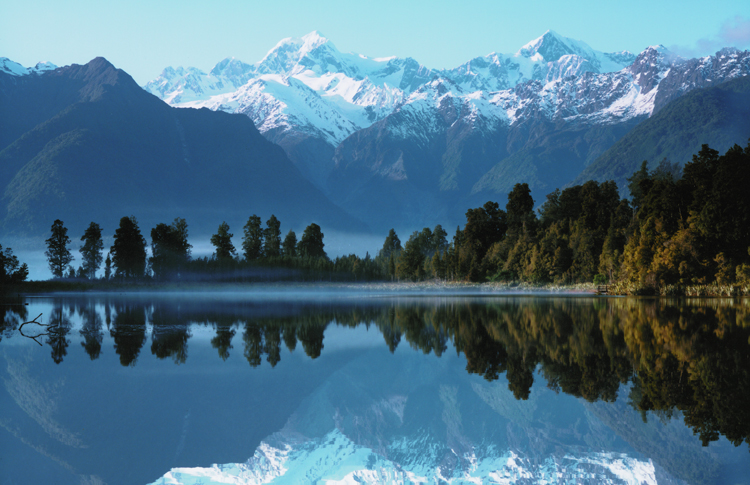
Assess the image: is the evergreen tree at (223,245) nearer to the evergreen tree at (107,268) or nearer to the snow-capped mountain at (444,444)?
the evergreen tree at (107,268)

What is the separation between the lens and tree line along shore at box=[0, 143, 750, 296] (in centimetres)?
5509

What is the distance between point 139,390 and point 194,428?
11.4ft

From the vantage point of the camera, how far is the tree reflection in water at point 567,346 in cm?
1277

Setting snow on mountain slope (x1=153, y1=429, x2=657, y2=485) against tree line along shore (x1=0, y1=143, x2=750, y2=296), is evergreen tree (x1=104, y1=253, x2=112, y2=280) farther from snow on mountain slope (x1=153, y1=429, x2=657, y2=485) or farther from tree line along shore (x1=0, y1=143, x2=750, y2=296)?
snow on mountain slope (x1=153, y1=429, x2=657, y2=485)

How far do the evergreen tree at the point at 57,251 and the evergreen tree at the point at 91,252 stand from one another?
122 inches

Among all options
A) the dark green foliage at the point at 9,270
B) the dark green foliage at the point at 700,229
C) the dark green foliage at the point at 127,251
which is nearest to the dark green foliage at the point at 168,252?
the dark green foliage at the point at 127,251

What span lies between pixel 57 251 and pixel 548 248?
7523cm

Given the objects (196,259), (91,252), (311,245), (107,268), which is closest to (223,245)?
(196,259)

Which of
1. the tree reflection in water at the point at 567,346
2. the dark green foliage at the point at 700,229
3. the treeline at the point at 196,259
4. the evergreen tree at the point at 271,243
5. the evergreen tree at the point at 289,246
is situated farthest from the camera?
the evergreen tree at the point at 289,246

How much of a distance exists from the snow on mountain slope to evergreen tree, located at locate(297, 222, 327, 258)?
11683cm

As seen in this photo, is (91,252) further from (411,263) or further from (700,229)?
(700,229)

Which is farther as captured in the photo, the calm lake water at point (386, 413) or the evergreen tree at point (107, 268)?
the evergreen tree at point (107, 268)

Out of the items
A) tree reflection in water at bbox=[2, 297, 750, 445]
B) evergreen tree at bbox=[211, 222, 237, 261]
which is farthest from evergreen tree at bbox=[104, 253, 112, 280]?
tree reflection in water at bbox=[2, 297, 750, 445]

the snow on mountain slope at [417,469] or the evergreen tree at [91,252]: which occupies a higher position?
the evergreen tree at [91,252]
